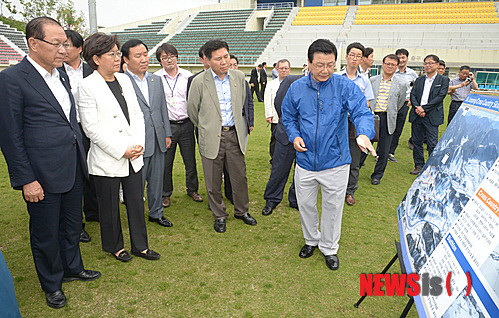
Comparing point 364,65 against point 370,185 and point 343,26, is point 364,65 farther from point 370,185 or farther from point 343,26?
point 343,26

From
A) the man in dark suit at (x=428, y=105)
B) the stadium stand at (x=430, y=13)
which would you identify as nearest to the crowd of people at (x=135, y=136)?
the man in dark suit at (x=428, y=105)

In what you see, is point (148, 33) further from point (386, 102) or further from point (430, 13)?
point (386, 102)

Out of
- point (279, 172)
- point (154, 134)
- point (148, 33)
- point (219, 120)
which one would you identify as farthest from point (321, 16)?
point (154, 134)

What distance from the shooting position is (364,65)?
162 inches

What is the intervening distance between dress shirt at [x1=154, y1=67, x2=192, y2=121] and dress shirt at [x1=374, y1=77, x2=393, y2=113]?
9.03 ft

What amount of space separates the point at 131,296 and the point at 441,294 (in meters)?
1.98

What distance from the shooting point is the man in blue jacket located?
7.85 feet

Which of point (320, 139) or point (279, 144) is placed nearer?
point (320, 139)

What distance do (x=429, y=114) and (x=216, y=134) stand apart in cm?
355

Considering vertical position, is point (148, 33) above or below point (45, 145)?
above

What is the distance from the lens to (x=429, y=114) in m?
4.92

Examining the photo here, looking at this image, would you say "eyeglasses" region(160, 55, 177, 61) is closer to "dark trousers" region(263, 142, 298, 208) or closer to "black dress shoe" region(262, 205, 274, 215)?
"dark trousers" region(263, 142, 298, 208)

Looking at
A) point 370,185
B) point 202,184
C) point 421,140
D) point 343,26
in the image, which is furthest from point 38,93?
point 343,26

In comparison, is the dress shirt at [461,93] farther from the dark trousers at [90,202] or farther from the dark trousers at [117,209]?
the dark trousers at [90,202]
